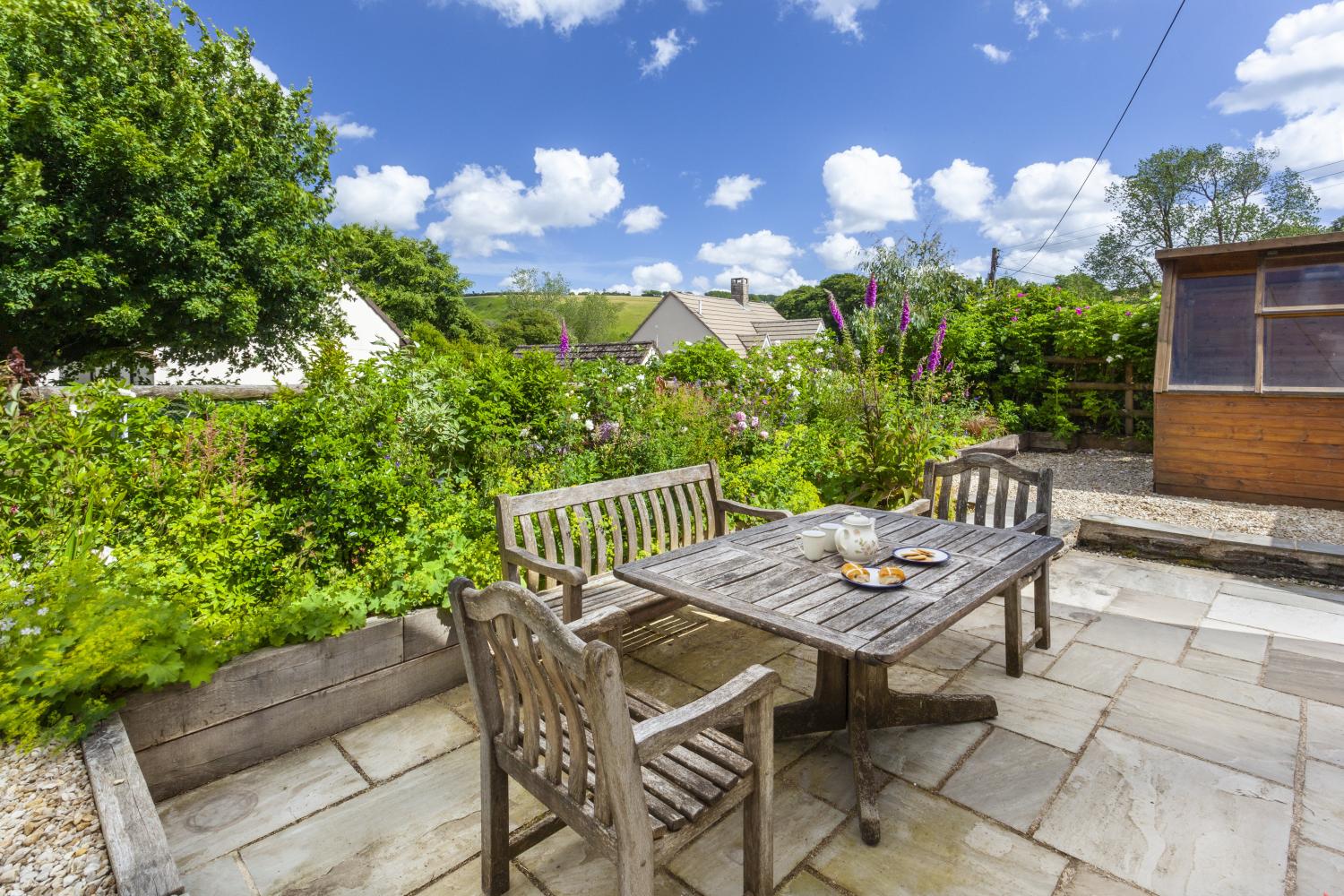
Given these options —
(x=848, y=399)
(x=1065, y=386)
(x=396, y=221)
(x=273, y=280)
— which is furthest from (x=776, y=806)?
(x=396, y=221)

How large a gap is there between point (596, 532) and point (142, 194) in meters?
14.1

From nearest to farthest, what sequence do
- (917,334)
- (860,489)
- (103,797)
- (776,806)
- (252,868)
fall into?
(103,797) → (252,868) → (776,806) → (860,489) → (917,334)

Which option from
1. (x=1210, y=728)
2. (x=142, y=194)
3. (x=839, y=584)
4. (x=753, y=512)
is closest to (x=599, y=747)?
(x=839, y=584)

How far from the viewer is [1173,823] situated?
73.1 inches

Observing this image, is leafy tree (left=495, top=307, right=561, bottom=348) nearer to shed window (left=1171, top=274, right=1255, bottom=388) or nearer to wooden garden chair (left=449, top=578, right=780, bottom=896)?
shed window (left=1171, top=274, right=1255, bottom=388)

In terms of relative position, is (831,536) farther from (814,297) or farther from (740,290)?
(814,297)

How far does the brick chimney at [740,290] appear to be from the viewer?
33938mm

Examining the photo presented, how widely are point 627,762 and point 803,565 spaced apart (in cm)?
129

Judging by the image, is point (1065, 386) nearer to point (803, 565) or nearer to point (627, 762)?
point (803, 565)

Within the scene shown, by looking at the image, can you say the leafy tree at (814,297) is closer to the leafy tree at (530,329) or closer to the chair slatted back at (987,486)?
the leafy tree at (530,329)

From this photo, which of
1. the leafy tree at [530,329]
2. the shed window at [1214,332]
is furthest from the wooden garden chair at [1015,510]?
the leafy tree at [530,329]

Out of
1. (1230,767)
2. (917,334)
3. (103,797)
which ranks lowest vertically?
(1230,767)

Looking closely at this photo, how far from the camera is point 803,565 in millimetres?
2285

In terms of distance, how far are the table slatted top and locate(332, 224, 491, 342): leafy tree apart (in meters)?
37.0
